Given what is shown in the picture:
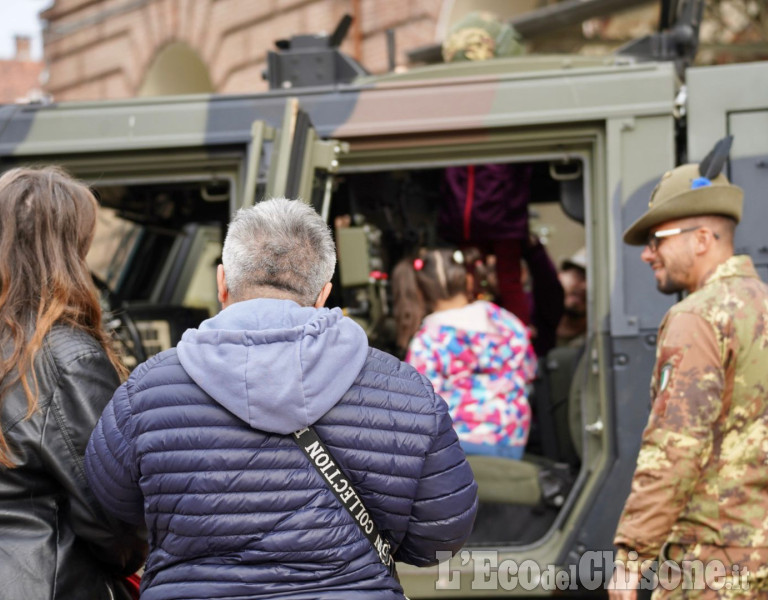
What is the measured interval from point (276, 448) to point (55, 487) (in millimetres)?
595

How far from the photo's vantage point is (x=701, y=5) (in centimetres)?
386

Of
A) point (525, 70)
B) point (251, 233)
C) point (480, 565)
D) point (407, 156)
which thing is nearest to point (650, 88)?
point (525, 70)

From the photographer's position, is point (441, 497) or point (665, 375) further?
point (665, 375)

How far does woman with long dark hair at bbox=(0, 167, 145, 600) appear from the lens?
1.82 meters

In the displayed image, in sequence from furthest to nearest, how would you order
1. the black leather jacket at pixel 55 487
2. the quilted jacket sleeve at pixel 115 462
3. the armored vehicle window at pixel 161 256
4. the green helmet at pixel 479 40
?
the armored vehicle window at pixel 161 256, the green helmet at pixel 479 40, the black leather jacket at pixel 55 487, the quilted jacket sleeve at pixel 115 462

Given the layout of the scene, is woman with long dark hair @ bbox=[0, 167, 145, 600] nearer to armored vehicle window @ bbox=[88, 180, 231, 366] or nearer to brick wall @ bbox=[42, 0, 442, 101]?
armored vehicle window @ bbox=[88, 180, 231, 366]

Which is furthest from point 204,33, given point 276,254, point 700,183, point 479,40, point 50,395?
point 276,254

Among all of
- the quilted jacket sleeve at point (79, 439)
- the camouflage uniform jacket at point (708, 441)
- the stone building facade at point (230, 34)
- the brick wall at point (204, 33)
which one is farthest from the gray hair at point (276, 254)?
the brick wall at point (204, 33)

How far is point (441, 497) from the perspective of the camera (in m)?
1.68

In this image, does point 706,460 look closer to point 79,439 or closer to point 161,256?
point 79,439

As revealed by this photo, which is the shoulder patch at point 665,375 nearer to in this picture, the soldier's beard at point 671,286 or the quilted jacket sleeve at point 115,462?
the soldier's beard at point 671,286

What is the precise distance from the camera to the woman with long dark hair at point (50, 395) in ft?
5.98

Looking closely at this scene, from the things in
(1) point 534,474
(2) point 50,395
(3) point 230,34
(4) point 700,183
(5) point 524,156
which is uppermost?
(3) point 230,34

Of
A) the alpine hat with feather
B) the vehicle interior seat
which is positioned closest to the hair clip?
the alpine hat with feather
